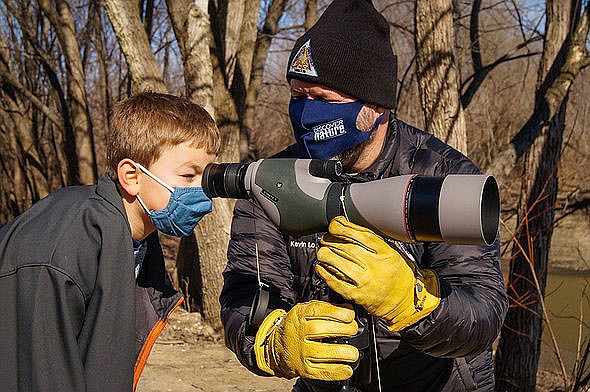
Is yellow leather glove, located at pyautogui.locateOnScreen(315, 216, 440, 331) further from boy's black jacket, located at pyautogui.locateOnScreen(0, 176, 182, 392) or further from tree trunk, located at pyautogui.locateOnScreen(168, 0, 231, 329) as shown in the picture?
tree trunk, located at pyautogui.locateOnScreen(168, 0, 231, 329)

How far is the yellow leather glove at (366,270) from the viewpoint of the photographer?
1931mm

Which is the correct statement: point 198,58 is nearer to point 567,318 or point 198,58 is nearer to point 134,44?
point 134,44

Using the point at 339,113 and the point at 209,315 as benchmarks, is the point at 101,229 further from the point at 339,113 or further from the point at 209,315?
the point at 209,315

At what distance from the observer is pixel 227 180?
2359mm

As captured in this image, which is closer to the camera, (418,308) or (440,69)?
(418,308)

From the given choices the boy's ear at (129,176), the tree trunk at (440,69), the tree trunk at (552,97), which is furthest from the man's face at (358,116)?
the tree trunk at (552,97)

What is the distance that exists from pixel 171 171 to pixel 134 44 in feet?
16.4

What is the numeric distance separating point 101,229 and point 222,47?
6652 mm

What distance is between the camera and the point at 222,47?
8.76 meters

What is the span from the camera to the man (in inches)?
82.0

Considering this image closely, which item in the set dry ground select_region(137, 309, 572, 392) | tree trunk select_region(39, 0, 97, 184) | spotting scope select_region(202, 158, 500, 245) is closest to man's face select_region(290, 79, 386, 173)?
spotting scope select_region(202, 158, 500, 245)

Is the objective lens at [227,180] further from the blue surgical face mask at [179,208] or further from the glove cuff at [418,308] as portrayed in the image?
the glove cuff at [418,308]

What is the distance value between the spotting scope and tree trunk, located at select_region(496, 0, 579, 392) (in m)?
4.37

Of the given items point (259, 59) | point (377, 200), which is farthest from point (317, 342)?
point (259, 59)
